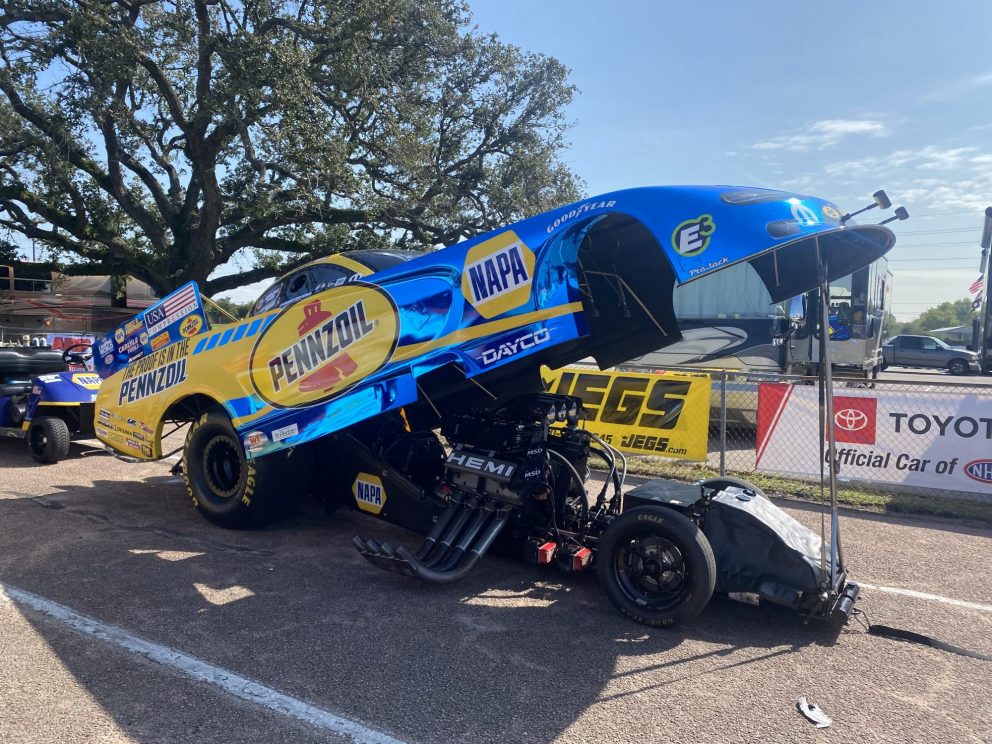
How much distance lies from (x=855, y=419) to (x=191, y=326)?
7182 mm

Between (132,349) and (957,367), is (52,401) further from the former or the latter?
(957,367)

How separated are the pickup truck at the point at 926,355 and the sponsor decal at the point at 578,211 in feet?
101

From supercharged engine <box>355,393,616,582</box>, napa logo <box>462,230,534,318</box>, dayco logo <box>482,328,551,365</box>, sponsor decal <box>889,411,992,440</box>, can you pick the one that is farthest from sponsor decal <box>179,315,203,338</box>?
sponsor decal <box>889,411,992,440</box>

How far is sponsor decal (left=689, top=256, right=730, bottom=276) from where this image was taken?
359 cm

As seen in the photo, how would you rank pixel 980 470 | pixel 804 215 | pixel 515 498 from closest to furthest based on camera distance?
pixel 804 215, pixel 515 498, pixel 980 470

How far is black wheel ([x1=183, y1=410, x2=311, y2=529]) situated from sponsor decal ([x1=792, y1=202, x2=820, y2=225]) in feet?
13.5

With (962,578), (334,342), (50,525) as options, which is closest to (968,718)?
(962,578)

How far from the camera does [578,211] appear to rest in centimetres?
418

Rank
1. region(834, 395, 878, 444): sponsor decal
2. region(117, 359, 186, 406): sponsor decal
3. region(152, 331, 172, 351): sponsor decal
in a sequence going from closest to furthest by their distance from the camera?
region(117, 359, 186, 406): sponsor decal → region(152, 331, 172, 351): sponsor decal → region(834, 395, 878, 444): sponsor decal

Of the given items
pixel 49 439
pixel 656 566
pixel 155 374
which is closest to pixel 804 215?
pixel 656 566

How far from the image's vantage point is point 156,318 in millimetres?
6559

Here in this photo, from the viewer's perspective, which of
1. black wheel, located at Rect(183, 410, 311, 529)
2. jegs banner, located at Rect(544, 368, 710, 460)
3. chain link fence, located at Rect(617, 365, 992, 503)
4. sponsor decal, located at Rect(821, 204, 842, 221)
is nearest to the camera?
sponsor decal, located at Rect(821, 204, 842, 221)

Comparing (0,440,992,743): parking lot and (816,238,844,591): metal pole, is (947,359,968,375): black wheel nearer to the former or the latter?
(0,440,992,743): parking lot

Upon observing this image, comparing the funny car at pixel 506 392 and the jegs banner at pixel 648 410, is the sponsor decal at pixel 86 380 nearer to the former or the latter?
the funny car at pixel 506 392
